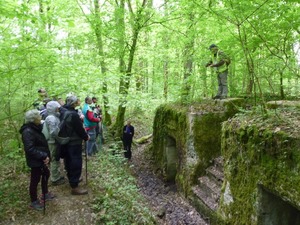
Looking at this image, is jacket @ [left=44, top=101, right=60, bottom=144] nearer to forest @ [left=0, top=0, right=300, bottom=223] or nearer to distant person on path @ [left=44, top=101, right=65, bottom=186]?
distant person on path @ [left=44, top=101, right=65, bottom=186]

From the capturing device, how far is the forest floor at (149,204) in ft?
15.9

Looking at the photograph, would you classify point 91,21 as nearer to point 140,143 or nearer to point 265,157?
point 140,143

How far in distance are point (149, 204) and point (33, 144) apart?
3.97 meters

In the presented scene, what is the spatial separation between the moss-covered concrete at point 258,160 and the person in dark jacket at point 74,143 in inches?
125

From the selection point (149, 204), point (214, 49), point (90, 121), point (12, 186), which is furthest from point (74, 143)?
point (214, 49)

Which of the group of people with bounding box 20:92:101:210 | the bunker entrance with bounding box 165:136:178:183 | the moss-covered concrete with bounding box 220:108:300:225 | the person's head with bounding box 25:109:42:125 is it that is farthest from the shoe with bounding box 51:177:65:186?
the bunker entrance with bounding box 165:136:178:183

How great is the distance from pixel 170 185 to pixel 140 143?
447 cm

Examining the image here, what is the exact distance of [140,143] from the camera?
13305 mm

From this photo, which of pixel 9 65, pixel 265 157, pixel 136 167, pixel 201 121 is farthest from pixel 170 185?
pixel 9 65

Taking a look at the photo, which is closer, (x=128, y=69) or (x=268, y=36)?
(x=268, y=36)

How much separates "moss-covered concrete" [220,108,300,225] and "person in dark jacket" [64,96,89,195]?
3185 millimetres

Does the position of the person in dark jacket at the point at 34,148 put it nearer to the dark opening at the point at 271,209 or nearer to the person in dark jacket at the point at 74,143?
the person in dark jacket at the point at 74,143

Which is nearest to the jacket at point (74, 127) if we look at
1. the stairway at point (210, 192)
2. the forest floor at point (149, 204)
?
the forest floor at point (149, 204)

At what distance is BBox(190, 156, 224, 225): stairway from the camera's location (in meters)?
6.26
